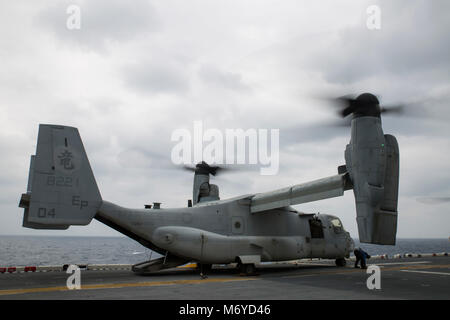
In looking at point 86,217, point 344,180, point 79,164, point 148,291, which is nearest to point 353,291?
point 344,180

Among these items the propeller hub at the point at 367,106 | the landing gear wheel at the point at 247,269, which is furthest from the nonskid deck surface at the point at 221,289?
the propeller hub at the point at 367,106

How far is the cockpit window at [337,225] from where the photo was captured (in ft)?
78.6

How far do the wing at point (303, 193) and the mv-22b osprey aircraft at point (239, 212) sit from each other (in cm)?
5

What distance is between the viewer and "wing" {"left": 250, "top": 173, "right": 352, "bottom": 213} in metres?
16.5

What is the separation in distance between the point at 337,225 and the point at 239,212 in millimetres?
7370

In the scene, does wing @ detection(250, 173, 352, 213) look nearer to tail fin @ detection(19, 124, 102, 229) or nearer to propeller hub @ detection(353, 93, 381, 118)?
propeller hub @ detection(353, 93, 381, 118)

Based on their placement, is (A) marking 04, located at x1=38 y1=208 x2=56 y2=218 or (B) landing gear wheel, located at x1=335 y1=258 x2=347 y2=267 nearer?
(A) marking 04, located at x1=38 y1=208 x2=56 y2=218

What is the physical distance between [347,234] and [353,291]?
12143 mm

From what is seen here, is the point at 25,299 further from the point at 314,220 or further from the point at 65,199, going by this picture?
the point at 314,220

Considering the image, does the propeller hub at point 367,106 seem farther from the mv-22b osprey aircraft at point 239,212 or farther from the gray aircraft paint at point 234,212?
the gray aircraft paint at point 234,212

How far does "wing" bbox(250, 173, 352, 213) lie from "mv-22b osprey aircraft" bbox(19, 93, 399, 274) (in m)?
0.05

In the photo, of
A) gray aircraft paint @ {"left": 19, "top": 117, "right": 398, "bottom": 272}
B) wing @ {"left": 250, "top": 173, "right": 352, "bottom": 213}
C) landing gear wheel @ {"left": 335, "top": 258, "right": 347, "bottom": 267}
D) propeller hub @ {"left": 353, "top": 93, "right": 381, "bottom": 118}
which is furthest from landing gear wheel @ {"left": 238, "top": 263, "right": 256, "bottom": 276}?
propeller hub @ {"left": 353, "top": 93, "right": 381, "bottom": 118}

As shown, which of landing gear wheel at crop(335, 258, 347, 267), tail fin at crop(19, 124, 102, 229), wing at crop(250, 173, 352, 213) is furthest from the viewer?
landing gear wheel at crop(335, 258, 347, 267)
